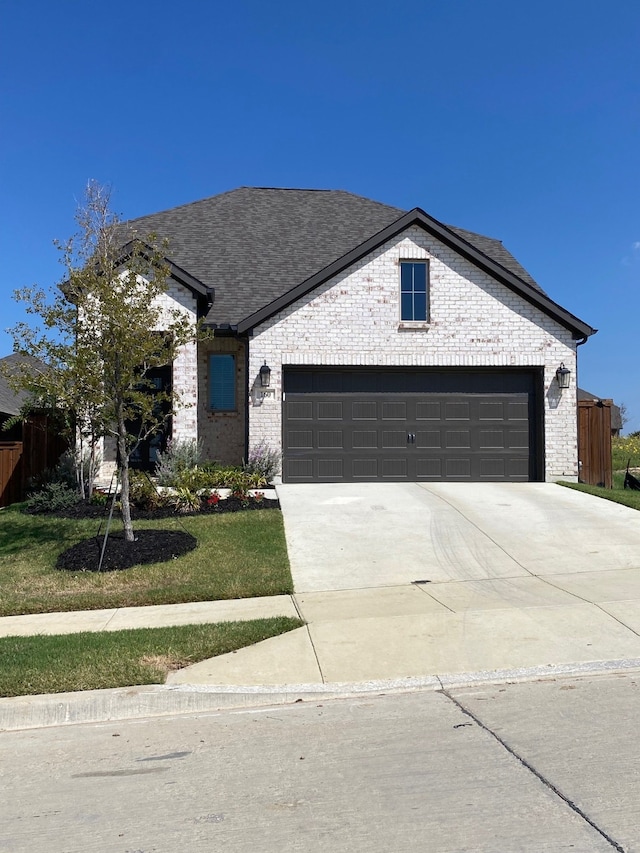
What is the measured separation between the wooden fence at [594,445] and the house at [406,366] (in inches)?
20.1

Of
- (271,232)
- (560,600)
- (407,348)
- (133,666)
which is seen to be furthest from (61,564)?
(271,232)

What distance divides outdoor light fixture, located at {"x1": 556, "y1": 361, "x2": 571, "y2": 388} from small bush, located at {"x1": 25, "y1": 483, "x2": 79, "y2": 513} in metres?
10.8

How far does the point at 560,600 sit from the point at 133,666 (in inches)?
180

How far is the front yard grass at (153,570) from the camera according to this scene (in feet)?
25.1

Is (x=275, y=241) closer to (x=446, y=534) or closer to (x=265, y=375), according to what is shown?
(x=265, y=375)

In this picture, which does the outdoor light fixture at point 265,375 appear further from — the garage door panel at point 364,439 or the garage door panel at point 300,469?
the garage door panel at point 364,439

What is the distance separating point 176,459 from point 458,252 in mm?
8056

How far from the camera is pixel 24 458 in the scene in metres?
13.9

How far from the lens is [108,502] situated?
480 inches

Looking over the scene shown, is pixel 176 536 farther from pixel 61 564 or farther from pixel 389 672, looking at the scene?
pixel 389 672

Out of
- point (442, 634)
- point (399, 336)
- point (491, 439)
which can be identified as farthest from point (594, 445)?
point (442, 634)

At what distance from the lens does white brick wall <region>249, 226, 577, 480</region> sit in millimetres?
14844

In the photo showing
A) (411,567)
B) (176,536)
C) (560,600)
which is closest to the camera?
(560,600)

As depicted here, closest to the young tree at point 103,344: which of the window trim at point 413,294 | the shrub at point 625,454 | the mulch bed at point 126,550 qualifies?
the mulch bed at point 126,550
